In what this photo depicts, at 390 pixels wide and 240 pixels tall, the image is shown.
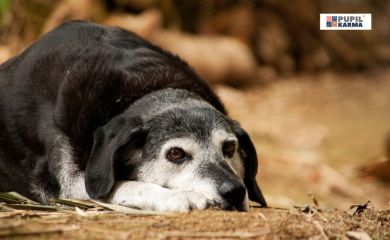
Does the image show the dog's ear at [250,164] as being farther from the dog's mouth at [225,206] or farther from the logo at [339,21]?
the logo at [339,21]

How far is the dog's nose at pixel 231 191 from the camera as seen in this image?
4.12 meters

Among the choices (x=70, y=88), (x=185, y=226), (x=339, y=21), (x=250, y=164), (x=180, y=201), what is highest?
(x=339, y=21)

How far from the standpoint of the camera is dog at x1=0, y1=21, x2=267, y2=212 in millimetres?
4438

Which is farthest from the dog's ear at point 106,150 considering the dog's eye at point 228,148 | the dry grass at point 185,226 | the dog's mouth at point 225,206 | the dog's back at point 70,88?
Result: the dog's mouth at point 225,206

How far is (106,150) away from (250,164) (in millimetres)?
1112

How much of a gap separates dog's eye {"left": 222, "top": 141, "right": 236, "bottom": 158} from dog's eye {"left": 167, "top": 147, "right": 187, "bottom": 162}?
317mm

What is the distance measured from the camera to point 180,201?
4.09 metres

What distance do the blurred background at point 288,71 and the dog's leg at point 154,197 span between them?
4298 mm

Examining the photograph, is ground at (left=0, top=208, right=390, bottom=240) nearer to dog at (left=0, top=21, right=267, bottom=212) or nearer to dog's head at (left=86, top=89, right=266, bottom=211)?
dog at (left=0, top=21, right=267, bottom=212)

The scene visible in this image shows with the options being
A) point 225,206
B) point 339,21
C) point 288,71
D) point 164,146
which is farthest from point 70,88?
point 288,71

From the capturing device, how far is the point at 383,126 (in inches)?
515

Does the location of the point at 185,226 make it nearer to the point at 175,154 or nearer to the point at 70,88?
the point at 175,154

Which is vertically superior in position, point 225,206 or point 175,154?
point 175,154

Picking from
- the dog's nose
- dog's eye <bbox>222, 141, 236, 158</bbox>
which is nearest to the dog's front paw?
the dog's nose
